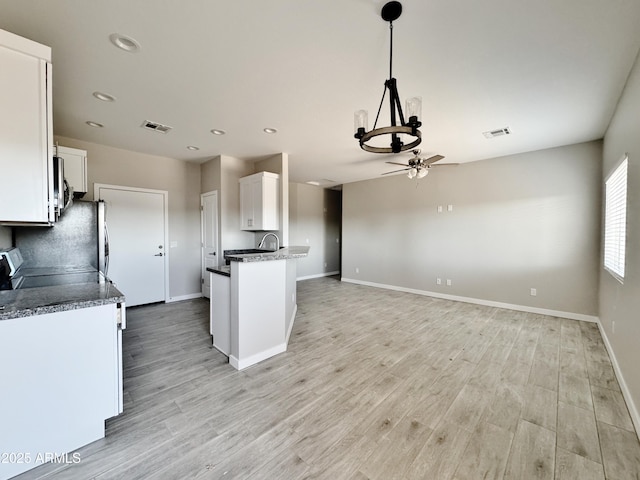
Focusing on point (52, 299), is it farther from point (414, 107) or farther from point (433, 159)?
point (433, 159)

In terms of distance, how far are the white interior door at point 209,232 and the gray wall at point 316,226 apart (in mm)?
2570

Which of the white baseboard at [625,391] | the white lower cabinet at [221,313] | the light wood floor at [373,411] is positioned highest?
the white lower cabinet at [221,313]

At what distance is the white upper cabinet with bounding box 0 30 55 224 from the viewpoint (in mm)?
1581

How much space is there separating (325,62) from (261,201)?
262 centimetres

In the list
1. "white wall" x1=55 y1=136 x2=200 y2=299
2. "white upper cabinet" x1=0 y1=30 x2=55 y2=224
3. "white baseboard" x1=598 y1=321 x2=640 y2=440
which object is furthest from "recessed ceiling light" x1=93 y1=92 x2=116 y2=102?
"white baseboard" x1=598 y1=321 x2=640 y2=440

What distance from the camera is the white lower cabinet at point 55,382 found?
1.39 meters

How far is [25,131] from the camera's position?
5.38 feet

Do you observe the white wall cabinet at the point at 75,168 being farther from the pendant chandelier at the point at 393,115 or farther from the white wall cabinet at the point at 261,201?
the pendant chandelier at the point at 393,115

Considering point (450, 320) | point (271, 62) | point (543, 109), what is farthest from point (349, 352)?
point (543, 109)

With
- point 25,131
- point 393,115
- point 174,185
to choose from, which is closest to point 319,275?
point 174,185

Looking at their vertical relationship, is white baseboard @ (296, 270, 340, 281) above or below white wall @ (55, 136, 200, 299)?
below

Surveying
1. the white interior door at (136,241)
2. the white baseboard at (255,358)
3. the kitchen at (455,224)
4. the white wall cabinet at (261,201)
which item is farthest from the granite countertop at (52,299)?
the white interior door at (136,241)

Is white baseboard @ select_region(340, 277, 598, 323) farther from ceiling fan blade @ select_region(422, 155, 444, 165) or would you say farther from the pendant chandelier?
the pendant chandelier

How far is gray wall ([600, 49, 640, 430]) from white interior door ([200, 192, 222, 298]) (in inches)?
202
